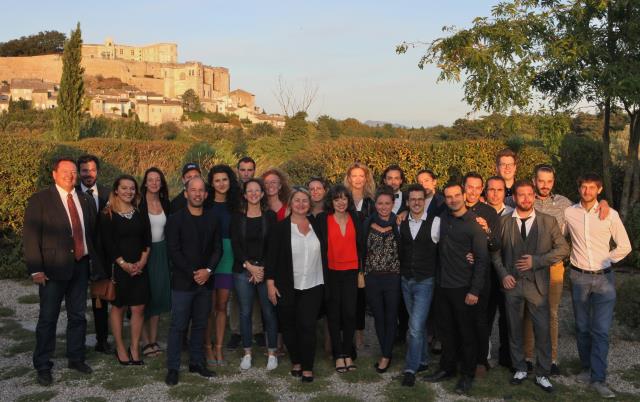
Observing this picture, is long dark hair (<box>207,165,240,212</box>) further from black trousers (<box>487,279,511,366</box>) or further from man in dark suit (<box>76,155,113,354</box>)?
black trousers (<box>487,279,511,366</box>)

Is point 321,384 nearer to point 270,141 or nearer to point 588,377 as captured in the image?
point 588,377

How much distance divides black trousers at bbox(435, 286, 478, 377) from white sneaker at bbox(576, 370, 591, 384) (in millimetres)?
938

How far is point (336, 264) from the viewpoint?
481 cm

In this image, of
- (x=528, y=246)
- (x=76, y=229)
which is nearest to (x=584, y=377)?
(x=528, y=246)

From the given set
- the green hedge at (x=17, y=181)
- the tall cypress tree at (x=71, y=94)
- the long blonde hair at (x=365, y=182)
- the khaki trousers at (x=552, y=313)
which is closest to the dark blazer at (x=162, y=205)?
the long blonde hair at (x=365, y=182)

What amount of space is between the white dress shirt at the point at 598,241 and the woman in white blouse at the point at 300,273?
7.12 feet

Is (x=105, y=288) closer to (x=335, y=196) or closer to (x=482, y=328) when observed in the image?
(x=335, y=196)

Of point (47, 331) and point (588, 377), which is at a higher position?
point (47, 331)

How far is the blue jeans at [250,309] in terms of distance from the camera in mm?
5031

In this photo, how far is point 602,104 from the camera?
8781 mm

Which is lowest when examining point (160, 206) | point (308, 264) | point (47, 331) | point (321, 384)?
point (321, 384)

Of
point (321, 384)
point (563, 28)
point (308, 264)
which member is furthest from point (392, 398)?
point (563, 28)

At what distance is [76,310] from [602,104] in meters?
8.11

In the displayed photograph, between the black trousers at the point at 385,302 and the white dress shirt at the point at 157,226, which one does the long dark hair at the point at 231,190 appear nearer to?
the white dress shirt at the point at 157,226
